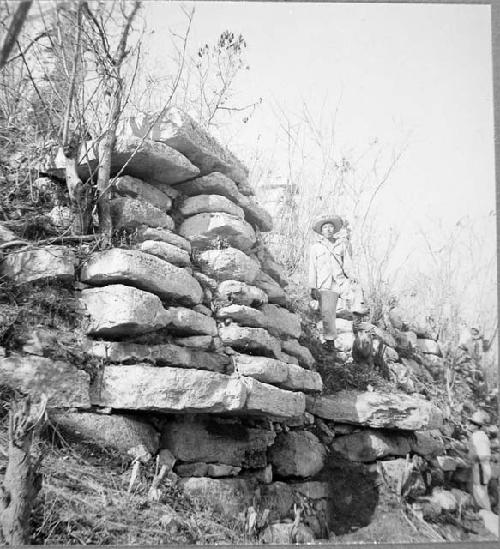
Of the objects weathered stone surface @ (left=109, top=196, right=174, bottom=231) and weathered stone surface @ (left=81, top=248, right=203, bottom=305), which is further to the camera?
weathered stone surface @ (left=109, top=196, right=174, bottom=231)

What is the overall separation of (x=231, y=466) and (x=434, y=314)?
4.47m

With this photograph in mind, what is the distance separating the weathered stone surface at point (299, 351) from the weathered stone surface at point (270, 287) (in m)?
0.43

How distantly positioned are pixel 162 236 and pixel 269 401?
160cm

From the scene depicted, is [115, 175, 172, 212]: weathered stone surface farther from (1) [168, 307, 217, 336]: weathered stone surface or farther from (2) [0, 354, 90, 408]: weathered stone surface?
(2) [0, 354, 90, 408]: weathered stone surface

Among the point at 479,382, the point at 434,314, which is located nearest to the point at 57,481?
the point at 479,382

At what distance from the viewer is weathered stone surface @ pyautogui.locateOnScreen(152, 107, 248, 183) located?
4.18m

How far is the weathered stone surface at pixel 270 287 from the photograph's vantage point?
4719mm

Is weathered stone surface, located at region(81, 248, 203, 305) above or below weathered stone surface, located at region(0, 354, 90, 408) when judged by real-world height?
above

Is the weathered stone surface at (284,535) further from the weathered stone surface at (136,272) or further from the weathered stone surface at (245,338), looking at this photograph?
the weathered stone surface at (136,272)

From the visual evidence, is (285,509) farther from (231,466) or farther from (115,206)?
(115,206)

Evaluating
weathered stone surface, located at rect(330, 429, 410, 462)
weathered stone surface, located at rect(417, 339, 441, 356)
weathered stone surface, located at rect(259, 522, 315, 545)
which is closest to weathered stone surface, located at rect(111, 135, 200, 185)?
weathered stone surface, located at rect(259, 522, 315, 545)

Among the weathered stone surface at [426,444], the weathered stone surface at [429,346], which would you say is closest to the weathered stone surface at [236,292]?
the weathered stone surface at [426,444]

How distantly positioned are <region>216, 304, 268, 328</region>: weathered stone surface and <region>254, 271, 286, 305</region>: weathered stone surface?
0.51 metres

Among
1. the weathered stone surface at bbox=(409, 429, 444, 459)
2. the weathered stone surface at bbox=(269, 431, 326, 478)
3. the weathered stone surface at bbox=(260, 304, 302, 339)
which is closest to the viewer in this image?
the weathered stone surface at bbox=(269, 431, 326, 478)
